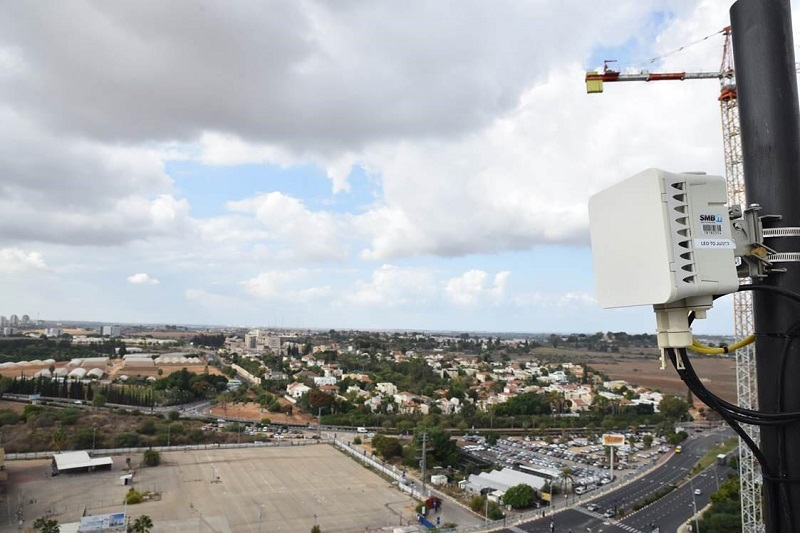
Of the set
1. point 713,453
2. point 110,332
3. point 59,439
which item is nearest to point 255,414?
point 59,439

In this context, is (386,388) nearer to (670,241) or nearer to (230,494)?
(230,494)

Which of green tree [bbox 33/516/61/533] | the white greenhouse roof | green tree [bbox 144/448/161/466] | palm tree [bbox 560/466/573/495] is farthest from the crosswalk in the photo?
the white greenhouse roof

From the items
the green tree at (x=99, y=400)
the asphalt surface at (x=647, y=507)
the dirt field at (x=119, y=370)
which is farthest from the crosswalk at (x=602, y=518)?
the dirt field at (x=119, y=370)

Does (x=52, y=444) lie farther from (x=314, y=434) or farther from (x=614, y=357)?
(x=614, y=357)

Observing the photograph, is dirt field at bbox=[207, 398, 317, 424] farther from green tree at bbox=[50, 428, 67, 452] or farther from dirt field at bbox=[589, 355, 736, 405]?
dirt field at bbox=[589, 355, 736, 405]

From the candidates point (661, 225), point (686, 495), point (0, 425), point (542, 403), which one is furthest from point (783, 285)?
point (542, 403)

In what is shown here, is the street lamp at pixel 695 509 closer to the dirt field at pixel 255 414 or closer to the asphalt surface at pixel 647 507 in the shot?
the asphalt surface at pixel 647 507
